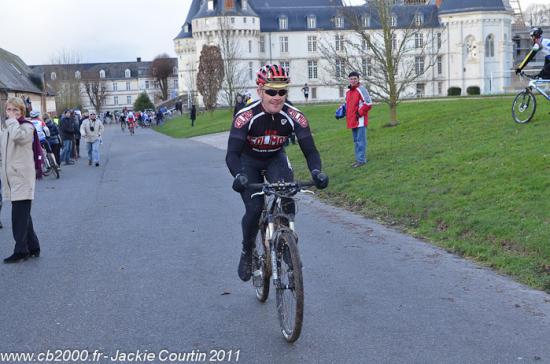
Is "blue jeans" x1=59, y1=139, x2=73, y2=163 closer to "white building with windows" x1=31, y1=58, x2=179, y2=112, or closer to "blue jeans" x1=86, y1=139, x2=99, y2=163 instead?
"blue jeans" x1=86, y1=139, x2=99, y2=163

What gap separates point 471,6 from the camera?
9981 centimetres

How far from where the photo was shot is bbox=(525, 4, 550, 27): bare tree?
429 ft

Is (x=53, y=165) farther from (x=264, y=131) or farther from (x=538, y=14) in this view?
(x=538, y=14)

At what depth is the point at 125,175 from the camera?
2078cm

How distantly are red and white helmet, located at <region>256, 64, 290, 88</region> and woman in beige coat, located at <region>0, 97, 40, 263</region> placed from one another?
4.36m

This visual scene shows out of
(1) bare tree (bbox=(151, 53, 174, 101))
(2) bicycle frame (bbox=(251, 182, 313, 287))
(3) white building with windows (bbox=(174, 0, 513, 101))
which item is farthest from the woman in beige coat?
(1) bare tree (bbox=(151, 53, 174, 101))

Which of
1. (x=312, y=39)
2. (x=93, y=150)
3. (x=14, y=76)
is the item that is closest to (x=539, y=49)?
(x=93, y=150)

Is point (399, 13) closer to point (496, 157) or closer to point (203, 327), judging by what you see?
point (496, 157)

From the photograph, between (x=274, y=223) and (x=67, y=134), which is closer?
(x=274, y=223)

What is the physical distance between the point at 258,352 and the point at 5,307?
285cm

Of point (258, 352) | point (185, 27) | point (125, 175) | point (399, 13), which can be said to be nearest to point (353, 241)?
point (258, 352)

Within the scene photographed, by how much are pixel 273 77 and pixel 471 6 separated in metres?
100

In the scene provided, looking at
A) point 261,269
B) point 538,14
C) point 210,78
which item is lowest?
point 261,269

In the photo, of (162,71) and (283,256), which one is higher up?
(162,71)
